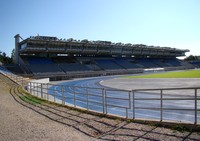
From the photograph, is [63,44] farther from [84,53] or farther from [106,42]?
[106,42]

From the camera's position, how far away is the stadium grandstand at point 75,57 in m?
54.7

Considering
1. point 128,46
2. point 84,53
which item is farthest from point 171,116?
point 128,46

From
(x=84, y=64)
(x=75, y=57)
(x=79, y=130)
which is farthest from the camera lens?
(x=75, y=57)

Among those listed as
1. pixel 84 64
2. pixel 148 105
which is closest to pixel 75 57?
pixel 84 64

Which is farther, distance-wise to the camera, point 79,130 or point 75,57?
point 75,57

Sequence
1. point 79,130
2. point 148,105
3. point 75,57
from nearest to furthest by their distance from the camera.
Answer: point 79,130 < point 148,105 < point 75,57

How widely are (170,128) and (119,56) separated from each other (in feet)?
250

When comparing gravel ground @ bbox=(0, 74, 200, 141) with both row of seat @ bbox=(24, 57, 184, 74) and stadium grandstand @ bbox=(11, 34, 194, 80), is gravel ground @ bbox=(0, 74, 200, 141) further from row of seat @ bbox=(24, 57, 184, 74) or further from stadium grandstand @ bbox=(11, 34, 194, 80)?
row of seat @ bbox=(24, 57, 184, 74)

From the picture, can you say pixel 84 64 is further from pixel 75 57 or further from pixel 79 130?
pixel 79 130

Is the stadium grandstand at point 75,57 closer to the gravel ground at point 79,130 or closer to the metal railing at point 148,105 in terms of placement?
the metal railing at point 148,105

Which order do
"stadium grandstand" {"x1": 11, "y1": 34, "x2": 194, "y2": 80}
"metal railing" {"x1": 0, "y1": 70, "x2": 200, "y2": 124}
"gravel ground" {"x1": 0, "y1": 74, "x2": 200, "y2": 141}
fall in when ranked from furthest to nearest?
"stadium grandstand" {"x1": 11, "y1": 34, "x2": 194, "y2": 80}, "metal railing" {"x1": 0, "y1": 70, "x2": 200, "y2": 124}, "gravel ground" {"x1": 0, "y1": 74, "x2": 200, "y2": 141}

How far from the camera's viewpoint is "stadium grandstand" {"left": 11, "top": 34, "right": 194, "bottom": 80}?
5469 centimetres

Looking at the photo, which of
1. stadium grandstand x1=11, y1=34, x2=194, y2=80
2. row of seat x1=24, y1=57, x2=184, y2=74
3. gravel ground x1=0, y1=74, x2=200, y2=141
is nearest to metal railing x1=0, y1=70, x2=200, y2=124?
gravel ground x1=0, y1=74, x2=200, y2=141

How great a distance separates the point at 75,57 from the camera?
69312 millimetres
